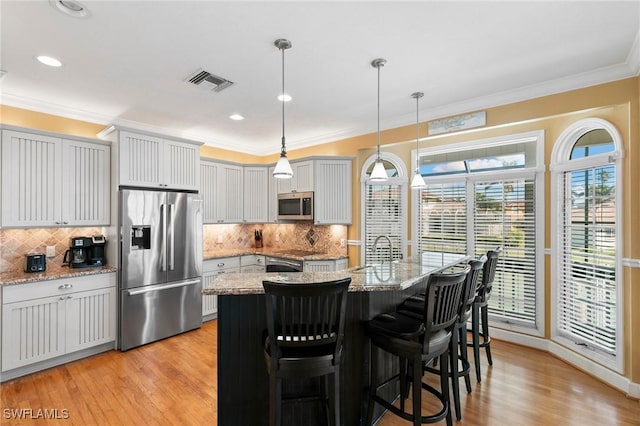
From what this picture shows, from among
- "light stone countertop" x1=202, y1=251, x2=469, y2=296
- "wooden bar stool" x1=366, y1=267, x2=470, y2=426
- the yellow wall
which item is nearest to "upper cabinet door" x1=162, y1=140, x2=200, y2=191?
the yellow wall

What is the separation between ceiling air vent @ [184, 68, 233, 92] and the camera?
305 cm

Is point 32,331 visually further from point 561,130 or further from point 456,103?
point 561,130

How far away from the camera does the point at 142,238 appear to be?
12.8 feet

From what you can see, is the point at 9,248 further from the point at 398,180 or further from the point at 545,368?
the point at 545,368

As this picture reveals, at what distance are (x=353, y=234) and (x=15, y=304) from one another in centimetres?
405

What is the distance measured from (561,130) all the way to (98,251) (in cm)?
565

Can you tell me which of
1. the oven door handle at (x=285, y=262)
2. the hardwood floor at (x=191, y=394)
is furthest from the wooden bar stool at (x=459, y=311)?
the oven door handle at (x=285, y=262)

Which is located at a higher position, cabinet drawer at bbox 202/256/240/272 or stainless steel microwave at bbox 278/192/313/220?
stainless steel microwave at bbox 278/192/313/220

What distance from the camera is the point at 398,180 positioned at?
189 inches

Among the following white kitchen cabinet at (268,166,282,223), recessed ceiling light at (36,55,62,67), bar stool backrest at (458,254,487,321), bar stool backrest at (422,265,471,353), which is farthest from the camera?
white kitchen cabinet at (268,166,282,223)

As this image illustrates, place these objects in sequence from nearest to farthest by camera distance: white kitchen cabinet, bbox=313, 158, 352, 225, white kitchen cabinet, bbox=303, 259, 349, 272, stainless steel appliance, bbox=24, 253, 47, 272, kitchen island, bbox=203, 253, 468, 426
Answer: kitchen island, bbox=203, 253, 468, 426 → stainless steel appliance, bbox=24, 253, 47, 272 → white kitchen cabinet, bbox=303, 259, 349, 272 → white kitchen cabinet, bbox=313, 158, 352, 225

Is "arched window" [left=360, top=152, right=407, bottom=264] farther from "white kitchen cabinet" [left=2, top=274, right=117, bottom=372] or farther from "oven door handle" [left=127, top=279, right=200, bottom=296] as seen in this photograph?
"white kitchen cabinet" [left=2, top=274, right=117, bottom=372]

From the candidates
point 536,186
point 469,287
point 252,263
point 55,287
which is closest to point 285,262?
point 252,263

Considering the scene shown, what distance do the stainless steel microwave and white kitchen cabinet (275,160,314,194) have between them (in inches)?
3.4
